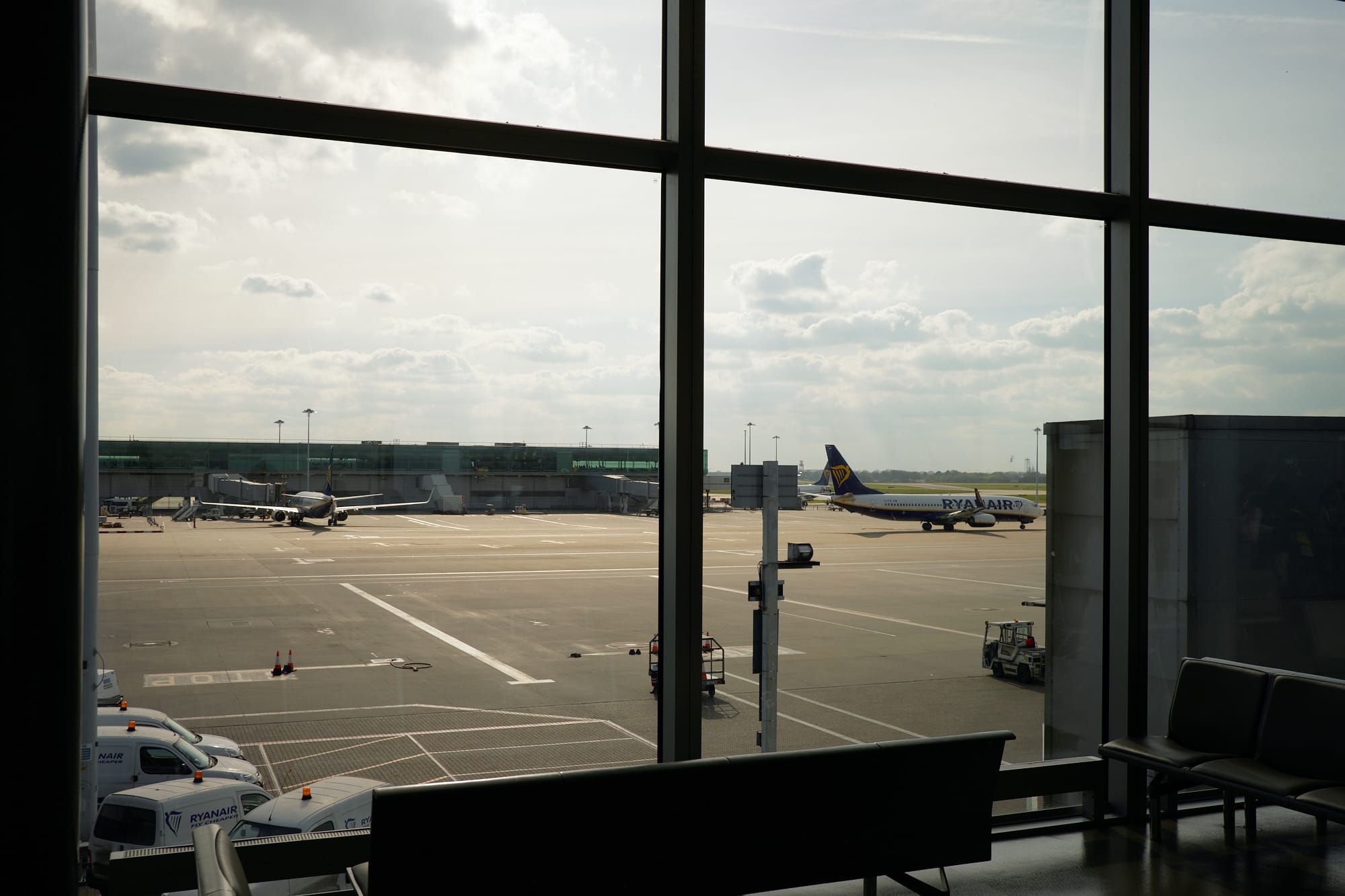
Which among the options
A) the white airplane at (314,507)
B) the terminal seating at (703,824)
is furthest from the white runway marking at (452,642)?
the terminal seating at (703,824)

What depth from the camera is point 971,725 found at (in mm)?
4289

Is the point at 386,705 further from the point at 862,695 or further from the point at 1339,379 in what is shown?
the point at 1339,379

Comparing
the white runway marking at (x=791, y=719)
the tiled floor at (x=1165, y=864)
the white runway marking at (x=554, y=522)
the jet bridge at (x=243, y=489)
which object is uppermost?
the jet bridge at (x=243, y=489)

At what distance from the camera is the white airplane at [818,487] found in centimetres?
393

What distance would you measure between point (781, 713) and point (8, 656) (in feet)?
8.59

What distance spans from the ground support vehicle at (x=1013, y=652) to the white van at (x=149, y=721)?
3146 millimetres

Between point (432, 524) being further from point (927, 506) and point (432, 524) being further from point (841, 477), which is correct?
point (927, 506)

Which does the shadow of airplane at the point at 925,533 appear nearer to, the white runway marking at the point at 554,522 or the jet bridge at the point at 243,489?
the white runway marking at the point at 554,522

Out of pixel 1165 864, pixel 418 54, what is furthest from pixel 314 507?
pixel 1165 864


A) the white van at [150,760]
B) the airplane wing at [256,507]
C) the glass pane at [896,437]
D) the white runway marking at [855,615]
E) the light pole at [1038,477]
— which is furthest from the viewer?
the light pole at [1038,477]

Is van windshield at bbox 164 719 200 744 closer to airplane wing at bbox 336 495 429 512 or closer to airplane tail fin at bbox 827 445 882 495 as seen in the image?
airplane wing at bbox 336 495 429 512

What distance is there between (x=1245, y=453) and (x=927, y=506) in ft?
5.83

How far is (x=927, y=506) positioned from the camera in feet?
14.4

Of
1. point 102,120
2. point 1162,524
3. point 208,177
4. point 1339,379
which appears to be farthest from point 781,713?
point 1339,379
